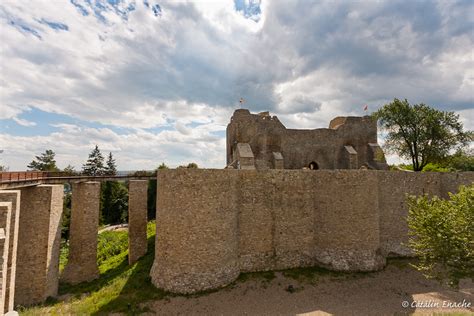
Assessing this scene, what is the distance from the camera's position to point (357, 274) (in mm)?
14148

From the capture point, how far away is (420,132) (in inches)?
923

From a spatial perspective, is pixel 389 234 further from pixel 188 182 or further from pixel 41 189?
pixel 41 189

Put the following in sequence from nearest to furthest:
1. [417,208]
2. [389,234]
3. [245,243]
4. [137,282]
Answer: [417,208]
[137,282]
[245,243]
[389,234]

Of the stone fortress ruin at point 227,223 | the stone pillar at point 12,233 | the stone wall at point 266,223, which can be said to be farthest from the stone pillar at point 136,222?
the stone pillar at point 12,233

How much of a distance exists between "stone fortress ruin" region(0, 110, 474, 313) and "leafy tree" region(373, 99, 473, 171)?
618 cm

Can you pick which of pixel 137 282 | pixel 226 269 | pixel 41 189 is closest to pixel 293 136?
pixel 226 269

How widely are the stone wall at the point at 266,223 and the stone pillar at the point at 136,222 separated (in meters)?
4.98

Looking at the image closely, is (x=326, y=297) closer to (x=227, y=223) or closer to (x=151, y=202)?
(x=227, y=223)

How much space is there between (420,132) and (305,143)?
10.9 m

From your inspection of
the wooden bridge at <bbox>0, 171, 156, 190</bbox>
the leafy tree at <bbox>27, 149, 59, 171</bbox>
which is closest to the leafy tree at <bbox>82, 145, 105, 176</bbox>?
the leafy tree at <bbox>27, 149, 59, 171</bbox>

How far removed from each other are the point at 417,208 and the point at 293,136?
1339 cm

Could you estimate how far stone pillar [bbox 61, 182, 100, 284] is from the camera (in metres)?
15.3

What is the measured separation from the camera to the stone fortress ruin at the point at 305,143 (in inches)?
882

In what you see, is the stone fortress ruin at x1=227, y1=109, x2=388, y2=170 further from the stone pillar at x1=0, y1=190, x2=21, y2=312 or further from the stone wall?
the stone pillar at x1=0, y1=190, x2=21, y2=312
